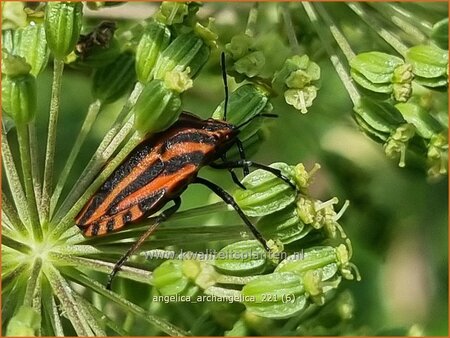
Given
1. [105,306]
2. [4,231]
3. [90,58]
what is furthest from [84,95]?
[4,231]

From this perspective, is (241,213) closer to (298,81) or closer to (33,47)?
(298,81)

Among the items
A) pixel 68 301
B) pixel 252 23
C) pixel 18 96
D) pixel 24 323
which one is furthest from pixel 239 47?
pixel 24 323

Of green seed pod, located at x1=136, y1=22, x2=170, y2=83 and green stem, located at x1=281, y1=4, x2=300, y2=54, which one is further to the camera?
green stem, located at x1=281, y1=4, x2=300, y2=54

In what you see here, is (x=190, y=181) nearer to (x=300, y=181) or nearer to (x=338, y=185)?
(x=300, y=181)

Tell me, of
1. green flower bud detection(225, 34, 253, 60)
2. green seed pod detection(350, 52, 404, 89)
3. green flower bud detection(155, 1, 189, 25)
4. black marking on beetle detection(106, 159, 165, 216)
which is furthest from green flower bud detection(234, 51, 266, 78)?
black marking on beetle detection(106, 159, 165, 216)

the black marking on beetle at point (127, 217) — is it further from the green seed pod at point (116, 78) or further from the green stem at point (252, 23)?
the green stem at point (252, 23)

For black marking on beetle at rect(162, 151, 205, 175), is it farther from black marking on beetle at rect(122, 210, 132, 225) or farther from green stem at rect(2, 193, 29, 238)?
green stem at rect(2, 193, 29, 238)
